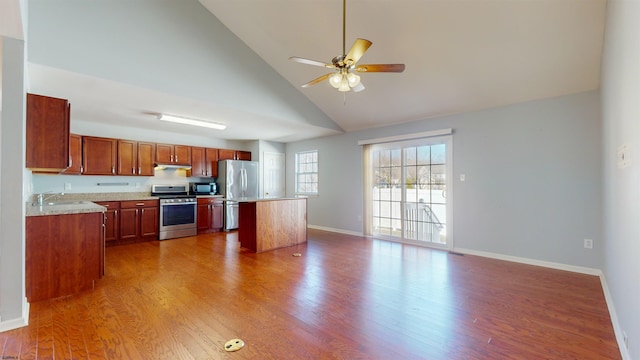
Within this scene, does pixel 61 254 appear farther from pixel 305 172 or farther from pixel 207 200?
pixel 305 172

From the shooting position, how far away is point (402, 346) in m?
1.99

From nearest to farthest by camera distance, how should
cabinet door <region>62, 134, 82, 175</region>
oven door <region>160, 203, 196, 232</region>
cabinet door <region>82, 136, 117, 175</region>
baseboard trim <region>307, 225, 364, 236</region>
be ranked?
cabinet door <region>62, 134, 82, 175</region>, cabinet door <region>82, 136, 117, 175</region>, oven door <region>160, 203, 196, 232</region>, baseboard trim <region>307, 225, 364, 236</region>

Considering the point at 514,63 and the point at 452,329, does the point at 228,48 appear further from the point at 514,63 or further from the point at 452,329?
the point at 452,329

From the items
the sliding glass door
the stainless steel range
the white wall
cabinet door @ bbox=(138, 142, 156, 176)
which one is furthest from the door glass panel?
cabinet door @ bbox=(138, 142, 156, 176)

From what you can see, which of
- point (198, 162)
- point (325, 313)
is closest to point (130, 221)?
point (198, 162)

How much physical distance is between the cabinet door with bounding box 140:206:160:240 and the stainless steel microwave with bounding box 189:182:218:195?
3.26 feet

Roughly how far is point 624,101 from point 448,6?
1882 mm

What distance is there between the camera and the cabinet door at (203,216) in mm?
6242

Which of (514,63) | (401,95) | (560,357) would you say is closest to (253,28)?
(401,95)

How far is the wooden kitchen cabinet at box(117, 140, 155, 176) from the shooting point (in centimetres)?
548

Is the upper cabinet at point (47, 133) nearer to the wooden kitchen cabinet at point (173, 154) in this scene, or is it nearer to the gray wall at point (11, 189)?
the gray wall at point (11, 189)

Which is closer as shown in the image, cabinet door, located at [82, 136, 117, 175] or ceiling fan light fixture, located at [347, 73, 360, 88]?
ceiling fan light fixture, located at [347, 73, 360, 88]

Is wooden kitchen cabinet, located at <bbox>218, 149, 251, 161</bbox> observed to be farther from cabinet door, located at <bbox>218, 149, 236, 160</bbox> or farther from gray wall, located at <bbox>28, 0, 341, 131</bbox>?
gray wall, located at <bbox>28, 0, 341, 131</bbox>

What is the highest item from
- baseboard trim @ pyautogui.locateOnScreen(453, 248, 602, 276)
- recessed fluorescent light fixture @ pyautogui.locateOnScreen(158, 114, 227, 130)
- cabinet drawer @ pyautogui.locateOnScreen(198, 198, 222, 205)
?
recessed fluorescent light fixture @ pyautogui.locateOnScreen(158, 114, 227, 130)
